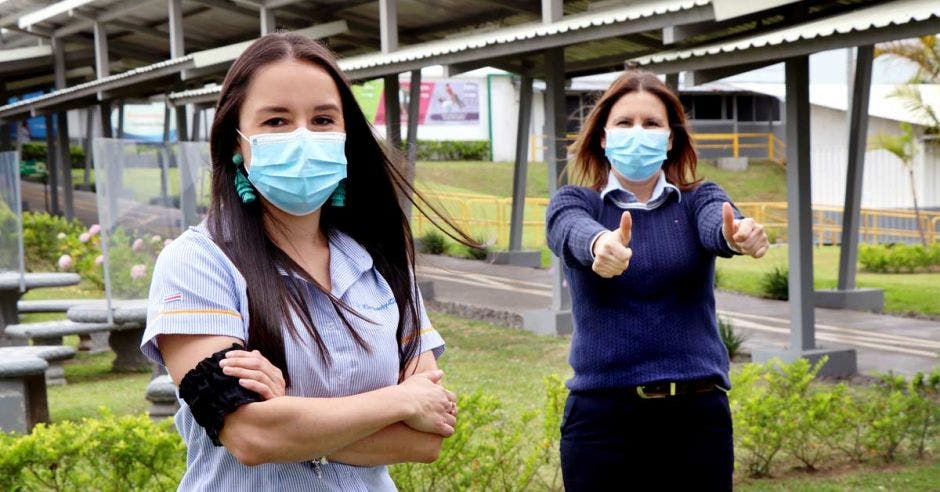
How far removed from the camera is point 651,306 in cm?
358

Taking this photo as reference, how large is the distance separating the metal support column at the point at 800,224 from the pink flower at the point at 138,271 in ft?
16.4

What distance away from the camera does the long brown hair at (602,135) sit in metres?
3.94

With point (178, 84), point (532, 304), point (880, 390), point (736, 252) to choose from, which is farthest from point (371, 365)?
point (178, 84)

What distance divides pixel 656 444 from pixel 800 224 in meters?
6.84

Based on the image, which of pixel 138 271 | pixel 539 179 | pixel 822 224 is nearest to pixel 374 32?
pixel 138 271

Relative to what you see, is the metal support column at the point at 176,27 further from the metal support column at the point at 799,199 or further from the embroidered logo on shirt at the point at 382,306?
the embroidered logo on shirt at the point at 382,306

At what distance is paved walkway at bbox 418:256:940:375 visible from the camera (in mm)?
11195

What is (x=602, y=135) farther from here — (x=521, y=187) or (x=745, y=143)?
(x=745, y=143)

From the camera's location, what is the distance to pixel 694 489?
350 centimetres

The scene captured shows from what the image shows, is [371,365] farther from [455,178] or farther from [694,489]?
[455,178]

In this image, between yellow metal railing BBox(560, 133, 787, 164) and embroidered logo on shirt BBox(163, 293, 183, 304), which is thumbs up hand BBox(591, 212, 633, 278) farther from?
yellow metal railing BBox(560, 133, 787, 164)

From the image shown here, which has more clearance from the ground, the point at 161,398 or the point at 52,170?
the point at 52,170

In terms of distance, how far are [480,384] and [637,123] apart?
21.1ft

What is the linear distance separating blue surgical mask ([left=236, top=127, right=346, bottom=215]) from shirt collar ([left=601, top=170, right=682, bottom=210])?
149 centimetres
